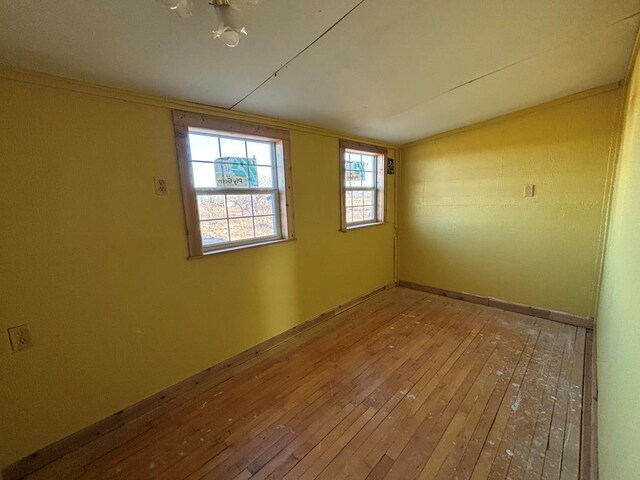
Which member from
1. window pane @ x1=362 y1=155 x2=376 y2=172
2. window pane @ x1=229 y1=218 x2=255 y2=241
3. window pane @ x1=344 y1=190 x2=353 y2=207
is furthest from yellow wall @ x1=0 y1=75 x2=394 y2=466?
window pane @ x1=362 y1=155 x2=376 y2=172

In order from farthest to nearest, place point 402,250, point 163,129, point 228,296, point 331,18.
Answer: point 402,250, point 228,296, point 163,129, point 331,18

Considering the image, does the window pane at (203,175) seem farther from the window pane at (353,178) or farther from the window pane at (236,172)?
the window pane at (353,178)

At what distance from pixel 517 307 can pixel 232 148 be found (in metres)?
3.38

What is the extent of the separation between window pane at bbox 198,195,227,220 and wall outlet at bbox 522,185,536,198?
298cm

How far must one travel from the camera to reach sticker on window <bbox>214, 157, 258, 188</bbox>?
2.07 metres

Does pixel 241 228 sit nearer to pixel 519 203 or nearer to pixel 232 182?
pixel 232 182

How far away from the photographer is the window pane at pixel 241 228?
2.21 meters

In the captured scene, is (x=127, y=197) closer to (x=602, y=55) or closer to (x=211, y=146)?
(x=211, y=146)

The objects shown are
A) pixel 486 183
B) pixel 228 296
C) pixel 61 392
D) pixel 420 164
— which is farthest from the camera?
pixel 420 164

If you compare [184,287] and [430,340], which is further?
[430,340]

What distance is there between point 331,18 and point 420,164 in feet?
9.01

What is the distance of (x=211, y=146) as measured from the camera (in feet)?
6.61

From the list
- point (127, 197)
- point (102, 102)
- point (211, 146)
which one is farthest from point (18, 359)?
point (211, 146)

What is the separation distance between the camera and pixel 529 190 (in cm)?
267
